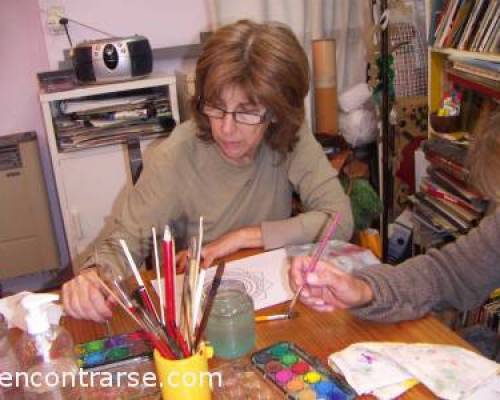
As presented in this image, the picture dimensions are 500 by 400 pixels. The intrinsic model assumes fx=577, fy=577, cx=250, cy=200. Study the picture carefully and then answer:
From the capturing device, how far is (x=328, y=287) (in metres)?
0.92

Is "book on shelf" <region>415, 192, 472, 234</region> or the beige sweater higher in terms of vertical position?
the beige sweater

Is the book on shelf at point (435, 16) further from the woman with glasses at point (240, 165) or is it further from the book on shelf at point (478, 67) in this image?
the woman with glasses at point (240, 165)

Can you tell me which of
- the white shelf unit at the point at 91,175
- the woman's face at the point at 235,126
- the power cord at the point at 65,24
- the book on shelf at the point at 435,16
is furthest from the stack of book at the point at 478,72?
the power cord at the point at 65,24

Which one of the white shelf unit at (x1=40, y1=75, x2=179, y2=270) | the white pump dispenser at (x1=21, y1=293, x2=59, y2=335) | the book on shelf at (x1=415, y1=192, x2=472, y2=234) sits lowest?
the book on shelf at (x1=415, y1=192, x2=472, y2=234)

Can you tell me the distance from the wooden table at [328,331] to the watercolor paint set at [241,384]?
0.24 feet

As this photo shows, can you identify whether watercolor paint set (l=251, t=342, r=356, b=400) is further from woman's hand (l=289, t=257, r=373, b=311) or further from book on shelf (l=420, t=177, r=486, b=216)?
book on shelf (l=420, t=177, r=486, b=216)

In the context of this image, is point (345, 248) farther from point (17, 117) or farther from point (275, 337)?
point (17, 117)

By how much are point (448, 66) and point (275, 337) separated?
5.00 feet

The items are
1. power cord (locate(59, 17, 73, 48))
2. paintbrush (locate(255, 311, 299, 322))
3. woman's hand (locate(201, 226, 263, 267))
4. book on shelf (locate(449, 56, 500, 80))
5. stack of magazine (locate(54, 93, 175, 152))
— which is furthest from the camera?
power cord (locate(59, 17, 73, 48))

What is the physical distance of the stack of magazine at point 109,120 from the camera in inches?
79.6

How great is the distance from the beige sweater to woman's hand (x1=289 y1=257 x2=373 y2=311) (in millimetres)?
289

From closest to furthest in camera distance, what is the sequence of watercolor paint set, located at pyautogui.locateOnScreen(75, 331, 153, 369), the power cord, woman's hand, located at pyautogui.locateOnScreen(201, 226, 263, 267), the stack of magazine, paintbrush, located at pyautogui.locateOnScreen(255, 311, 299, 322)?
watercolor paint set, located at pyautogui.locateOnScreen(75, 331, 153, 369) < paintbrush, located at pyautogui.locateOnScreen(255, 311, 299, 322) < woman's hand, located at pyautogui.locateOnScreen(201, 226, 263, 267) < the stack of magazine < the power cord

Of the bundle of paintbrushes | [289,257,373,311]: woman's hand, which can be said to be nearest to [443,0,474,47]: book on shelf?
[289,257,373,311]: woman's hand

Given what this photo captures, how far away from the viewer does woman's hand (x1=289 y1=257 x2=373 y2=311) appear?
90 centimetres
